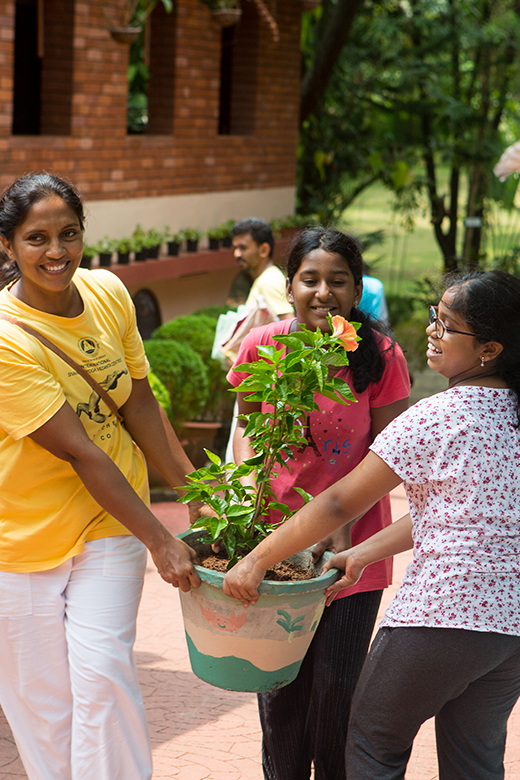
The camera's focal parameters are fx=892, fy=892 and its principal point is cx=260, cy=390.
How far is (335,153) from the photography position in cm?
1300

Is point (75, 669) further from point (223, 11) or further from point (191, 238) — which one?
point (223, 11)

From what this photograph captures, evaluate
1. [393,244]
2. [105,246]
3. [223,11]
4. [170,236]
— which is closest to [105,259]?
[105,246]

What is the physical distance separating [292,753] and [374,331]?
130 cm

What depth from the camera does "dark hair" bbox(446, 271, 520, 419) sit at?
2.13m

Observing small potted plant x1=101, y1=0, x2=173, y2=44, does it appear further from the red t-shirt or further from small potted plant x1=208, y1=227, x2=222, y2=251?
the red t-shirt

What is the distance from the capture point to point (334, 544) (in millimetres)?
2457

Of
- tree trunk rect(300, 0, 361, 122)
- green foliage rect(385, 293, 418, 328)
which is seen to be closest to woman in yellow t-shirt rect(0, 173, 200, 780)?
tree trunk rect(300, 0, 361, 122)

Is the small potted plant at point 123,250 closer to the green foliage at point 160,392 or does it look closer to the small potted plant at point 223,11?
the green foliage at point 160,392

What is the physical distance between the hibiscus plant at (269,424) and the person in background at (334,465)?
0.44 ft

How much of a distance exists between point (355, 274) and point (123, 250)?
18.9ft

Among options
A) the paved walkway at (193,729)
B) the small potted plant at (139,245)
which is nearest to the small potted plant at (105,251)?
the small potted plant at (139,245)

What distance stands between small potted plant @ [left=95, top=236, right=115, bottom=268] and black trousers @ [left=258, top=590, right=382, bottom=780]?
5727 mm

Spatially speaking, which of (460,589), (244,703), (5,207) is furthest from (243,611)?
(244,703)

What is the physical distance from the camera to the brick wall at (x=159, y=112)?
25.3 feet
